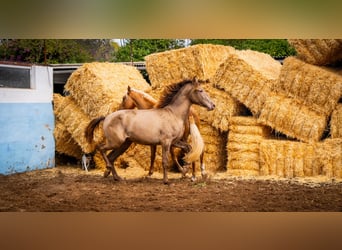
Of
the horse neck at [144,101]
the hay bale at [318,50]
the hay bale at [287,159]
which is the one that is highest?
the hay bale at [318,50]

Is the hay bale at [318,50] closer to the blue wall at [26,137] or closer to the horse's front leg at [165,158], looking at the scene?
the horse's front leg at [165,158]

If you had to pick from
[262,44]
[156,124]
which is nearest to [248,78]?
[262,44]

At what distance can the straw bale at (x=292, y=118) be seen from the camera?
4.93 meters

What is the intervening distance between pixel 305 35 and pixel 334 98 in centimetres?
66

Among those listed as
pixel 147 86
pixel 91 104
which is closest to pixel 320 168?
pixel 147 86

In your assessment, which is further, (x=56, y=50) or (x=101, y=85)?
(x=101, y=85)

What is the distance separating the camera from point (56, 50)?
489cm

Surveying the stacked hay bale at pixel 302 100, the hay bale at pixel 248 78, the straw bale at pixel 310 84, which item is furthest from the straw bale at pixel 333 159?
the hay bale at pixel 248 78

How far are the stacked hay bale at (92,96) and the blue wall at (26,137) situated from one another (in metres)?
0.12

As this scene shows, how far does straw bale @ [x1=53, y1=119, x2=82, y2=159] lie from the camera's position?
5109 mm

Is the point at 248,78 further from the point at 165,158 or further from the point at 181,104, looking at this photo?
the point at 165,158

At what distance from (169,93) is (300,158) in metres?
1.39

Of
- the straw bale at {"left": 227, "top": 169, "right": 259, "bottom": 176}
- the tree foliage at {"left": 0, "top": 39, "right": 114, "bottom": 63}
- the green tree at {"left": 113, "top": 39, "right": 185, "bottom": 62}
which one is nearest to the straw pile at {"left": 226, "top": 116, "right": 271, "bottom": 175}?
the straw bale at {"left": 227, "top": 169, "right": 259, "bottom": 176}

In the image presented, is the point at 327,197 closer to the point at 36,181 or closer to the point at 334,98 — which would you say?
the point at 334,98
